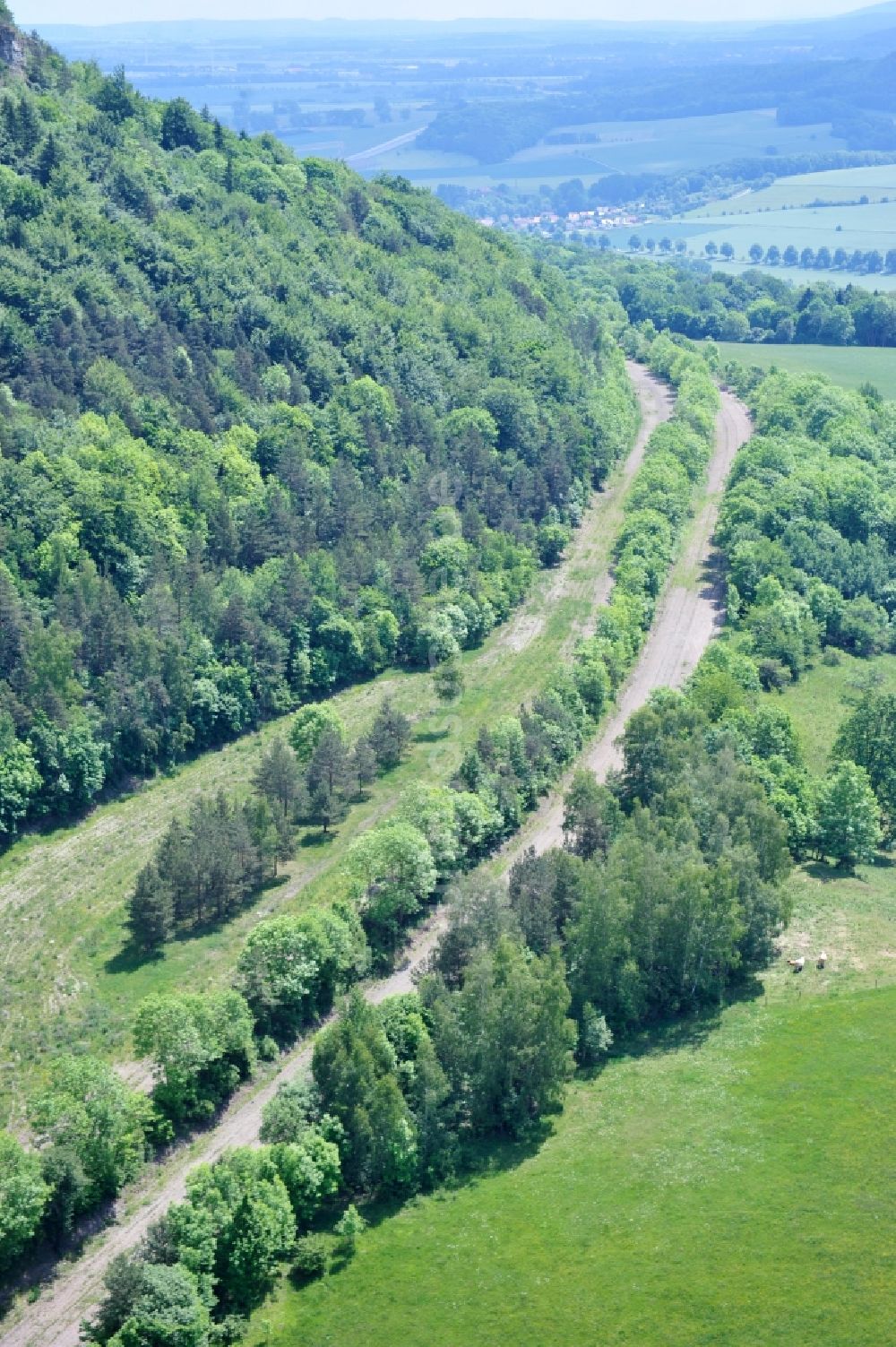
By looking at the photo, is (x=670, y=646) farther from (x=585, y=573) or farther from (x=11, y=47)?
(x=11, y=47)

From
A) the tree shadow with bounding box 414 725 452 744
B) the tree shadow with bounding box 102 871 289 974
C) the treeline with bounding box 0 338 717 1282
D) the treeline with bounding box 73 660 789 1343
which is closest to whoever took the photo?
the treeline with bounding box 73 660 789 1343

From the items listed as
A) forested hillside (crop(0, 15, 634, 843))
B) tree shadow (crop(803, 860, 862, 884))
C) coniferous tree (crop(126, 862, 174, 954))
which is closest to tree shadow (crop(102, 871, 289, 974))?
coniferous tree (crop(126, 862, 174, 954))

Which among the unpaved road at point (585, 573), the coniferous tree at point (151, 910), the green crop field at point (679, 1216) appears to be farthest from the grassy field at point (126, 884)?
the green crop field at point (679, 1216)

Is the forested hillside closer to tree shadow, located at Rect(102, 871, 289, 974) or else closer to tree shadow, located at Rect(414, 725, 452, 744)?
tree shadow, located at Rect(414, 725, 452, 744)

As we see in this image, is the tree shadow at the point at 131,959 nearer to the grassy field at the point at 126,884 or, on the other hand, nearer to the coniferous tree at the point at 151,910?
the grassy field at the point at 126,884

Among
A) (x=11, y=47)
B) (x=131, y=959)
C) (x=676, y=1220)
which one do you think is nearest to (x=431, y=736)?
(x=131, y=959)
